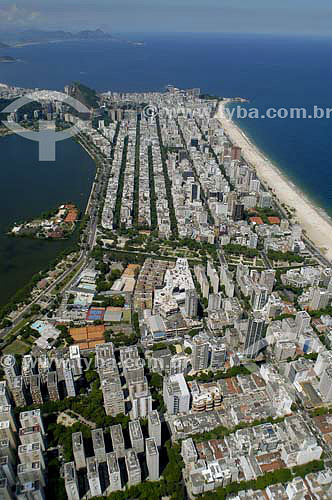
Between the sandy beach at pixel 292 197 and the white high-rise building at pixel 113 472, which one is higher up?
the sandy beach at pixel 292 197

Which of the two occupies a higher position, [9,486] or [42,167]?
[42,167]

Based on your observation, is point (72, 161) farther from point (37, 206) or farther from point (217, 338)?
point (217, 338)

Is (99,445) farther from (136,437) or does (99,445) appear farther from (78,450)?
(136,437)

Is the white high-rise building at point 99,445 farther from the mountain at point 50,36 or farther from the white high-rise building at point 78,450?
the mountain at point 50,36

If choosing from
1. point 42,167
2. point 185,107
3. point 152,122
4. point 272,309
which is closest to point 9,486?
point 272,309

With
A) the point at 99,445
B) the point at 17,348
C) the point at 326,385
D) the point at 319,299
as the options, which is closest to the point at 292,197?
the point at 319,299

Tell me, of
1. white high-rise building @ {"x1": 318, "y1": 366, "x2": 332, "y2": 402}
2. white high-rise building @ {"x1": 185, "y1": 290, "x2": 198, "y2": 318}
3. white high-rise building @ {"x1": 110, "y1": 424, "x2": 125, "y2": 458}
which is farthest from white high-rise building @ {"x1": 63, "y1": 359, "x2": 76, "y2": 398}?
white high-rise building @ {"x1": 318, "y1": 366, "x2": 332, "y2": 402}

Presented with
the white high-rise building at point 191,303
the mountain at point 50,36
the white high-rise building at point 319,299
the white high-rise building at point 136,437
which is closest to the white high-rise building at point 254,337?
the white high-rise building at point 191,303
